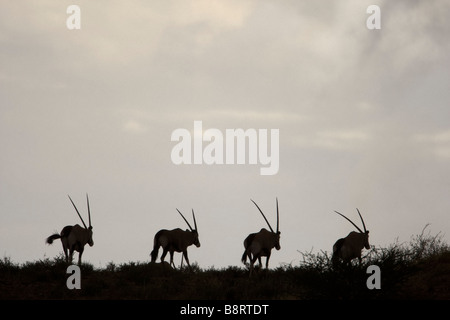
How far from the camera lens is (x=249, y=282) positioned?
21.2m

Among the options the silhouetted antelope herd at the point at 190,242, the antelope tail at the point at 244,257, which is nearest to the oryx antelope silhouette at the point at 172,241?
the silhouetted antelope herd at the point at 190,242

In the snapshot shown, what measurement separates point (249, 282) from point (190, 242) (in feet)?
20.0

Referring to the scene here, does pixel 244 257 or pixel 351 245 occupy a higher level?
pixel 351 245

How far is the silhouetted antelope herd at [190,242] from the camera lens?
79.6 ft

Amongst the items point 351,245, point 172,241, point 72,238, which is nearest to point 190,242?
point 172,241

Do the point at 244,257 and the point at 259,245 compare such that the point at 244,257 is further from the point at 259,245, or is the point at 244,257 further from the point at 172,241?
the point at 172,241

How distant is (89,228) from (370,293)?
39.6 ft

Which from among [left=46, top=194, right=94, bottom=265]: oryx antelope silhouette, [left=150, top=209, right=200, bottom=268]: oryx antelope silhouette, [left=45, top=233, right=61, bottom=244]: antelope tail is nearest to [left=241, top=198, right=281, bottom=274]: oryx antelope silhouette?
[left=150, top=209, right=200, bottom=268]: oryx antelope silhouette

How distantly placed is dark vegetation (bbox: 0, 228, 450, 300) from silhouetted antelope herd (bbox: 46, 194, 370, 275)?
5.09 ft

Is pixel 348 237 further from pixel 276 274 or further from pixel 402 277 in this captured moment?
pixel 402 277

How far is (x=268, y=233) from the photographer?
25047 millimetres

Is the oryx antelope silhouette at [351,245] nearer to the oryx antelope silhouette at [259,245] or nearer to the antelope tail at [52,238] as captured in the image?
the oryx antelope silhouette at [259,245]

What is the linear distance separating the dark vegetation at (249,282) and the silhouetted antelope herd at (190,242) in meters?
1.55
